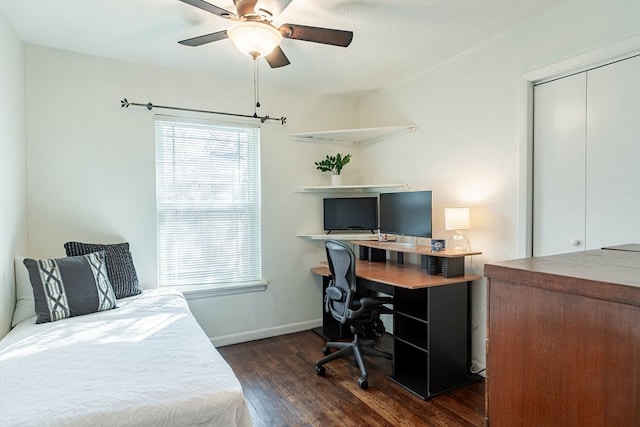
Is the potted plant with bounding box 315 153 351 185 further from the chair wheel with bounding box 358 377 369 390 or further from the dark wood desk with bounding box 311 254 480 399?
the chair wheel with bounding box 358 377 369 390

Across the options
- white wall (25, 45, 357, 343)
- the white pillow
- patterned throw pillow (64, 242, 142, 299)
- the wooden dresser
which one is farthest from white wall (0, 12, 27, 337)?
the wooden dresser

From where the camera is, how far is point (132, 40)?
8.52 feet

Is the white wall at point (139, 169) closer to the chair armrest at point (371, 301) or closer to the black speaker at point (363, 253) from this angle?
the black speaker at point (363, 253)

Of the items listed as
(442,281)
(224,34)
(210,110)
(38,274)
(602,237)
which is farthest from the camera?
(210,110)

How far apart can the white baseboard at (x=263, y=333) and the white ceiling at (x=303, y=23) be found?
2.51 metres

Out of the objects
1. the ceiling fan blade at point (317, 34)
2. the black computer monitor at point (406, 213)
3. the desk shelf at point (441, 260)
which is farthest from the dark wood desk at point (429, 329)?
the ceiling fan blade at point (317, 34)

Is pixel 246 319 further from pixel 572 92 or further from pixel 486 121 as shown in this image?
pixel 572 92

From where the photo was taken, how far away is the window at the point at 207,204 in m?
3.17

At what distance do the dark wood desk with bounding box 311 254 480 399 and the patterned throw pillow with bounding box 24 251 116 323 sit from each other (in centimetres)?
189

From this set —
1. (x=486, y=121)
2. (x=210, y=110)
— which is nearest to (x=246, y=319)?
(x=210, y=110)

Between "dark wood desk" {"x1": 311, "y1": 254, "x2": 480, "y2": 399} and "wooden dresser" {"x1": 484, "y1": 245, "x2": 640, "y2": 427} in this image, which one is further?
"dark wood desk" {"x1": 311, "y1": 254, "x2": 480, "y2": 399}

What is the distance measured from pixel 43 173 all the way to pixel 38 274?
3.04ft

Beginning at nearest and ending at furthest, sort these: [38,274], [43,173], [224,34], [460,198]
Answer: [224,34], [38,274], [43,173], [460,198]

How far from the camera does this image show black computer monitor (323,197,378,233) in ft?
12.0
